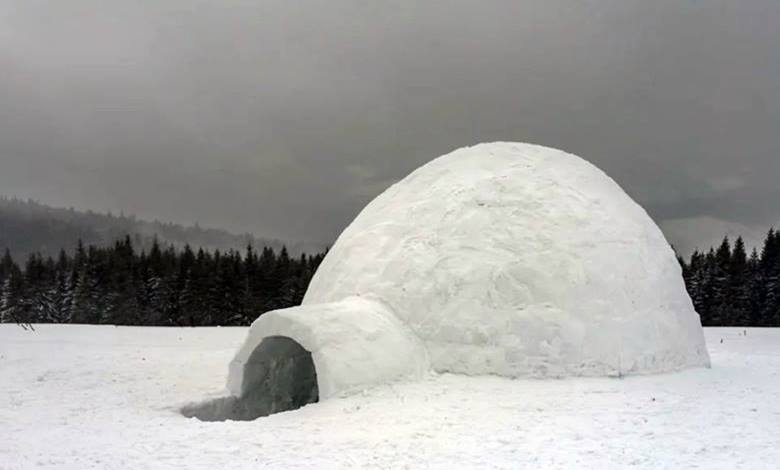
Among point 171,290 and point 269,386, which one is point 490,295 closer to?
point 269,386

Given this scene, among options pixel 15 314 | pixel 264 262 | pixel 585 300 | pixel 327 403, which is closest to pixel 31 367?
pixel 327 403

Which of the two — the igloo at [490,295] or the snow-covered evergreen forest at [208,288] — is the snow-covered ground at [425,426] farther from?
the snow-covered evergreen forest at [208,288]

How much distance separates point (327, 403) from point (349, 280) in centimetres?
329

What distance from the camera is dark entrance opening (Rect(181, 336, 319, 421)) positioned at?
11.1 metres

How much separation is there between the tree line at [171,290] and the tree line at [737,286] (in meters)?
26.3

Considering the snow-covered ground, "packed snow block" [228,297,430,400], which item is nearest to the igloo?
"packed snow block" [228,297,430,400]

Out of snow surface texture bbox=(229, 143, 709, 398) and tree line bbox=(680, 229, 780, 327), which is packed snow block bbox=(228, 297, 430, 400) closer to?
snow surface texture bbox=(229, 143, 709, 398)

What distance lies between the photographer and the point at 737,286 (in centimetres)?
4094

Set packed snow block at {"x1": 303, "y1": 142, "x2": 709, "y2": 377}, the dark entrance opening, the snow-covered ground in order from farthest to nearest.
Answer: the dark entrance opening → packed snow block at {"x1": 303, "y1": 142, "x2": 709, "y2": 377} → the snow-covered ground

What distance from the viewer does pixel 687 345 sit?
1184cm

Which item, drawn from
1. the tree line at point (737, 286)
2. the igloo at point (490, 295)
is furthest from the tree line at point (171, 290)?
the igloo at point (490, 295)

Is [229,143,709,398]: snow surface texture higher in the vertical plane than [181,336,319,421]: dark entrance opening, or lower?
higher

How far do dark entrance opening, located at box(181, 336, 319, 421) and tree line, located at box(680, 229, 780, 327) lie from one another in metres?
35.1

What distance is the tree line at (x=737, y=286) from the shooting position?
39.8 m
